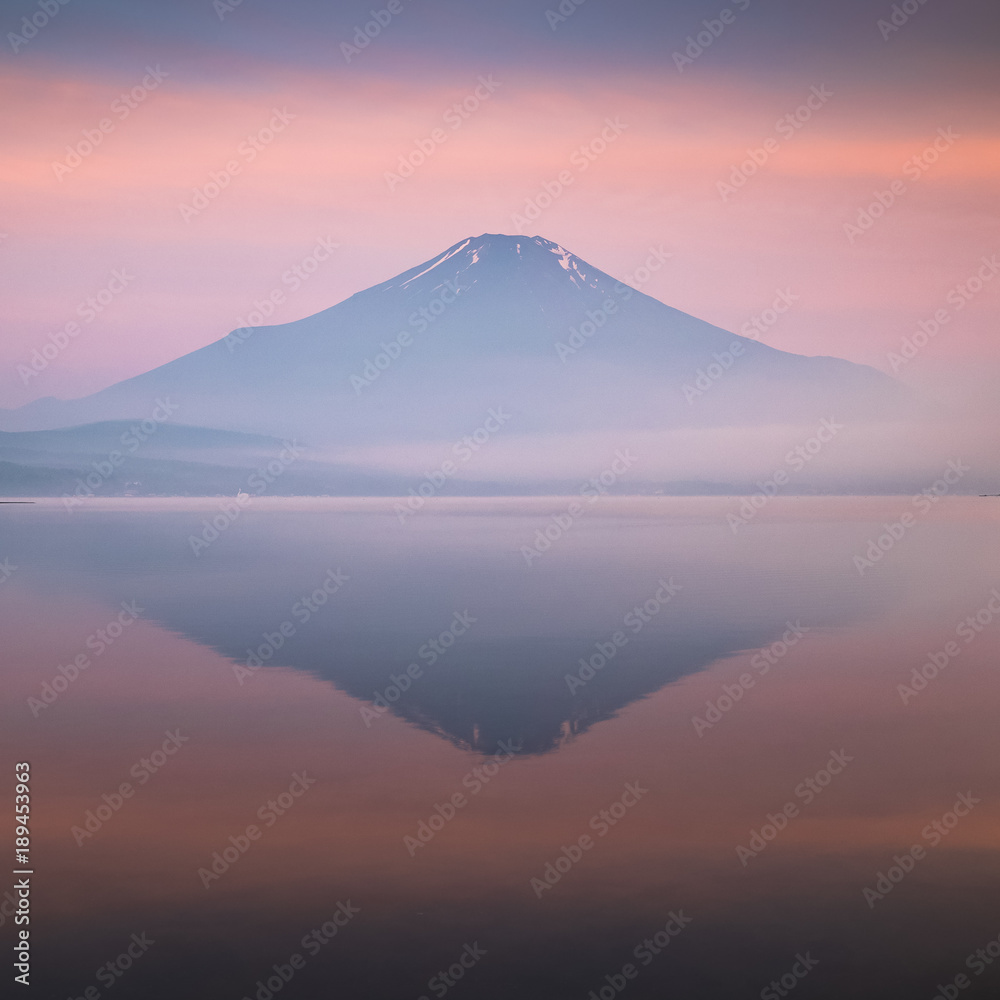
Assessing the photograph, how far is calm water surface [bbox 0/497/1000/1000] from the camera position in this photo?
813 cm

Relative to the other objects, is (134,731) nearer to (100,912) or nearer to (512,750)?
(512,750)

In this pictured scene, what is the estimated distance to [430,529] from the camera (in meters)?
72.1

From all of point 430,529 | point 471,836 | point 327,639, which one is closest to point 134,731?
point 471,836

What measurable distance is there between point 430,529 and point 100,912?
63.3 m

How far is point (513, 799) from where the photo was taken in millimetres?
11734

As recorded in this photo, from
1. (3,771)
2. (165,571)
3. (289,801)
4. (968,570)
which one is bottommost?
(968,570)

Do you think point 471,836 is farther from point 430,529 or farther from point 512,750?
point 430,529

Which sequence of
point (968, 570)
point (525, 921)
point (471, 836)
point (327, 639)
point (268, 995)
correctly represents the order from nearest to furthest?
point (268, 995) < point (525, 921) < point (471, 836) < point (327, 639) < point (968, 570)

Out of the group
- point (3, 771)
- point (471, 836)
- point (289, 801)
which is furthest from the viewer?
point (3, 771)

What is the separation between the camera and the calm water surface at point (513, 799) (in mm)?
8133

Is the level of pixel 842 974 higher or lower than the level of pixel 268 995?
lower

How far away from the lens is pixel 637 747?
14094 millimetres

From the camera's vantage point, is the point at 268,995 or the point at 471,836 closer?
the point at 268,995

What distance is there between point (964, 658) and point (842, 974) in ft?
47.2
